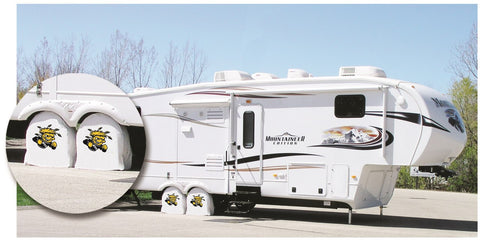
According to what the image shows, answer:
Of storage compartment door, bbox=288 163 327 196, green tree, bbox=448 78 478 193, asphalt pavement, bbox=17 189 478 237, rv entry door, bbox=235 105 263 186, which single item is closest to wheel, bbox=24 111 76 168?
asphalt pavement, bbox=17 189 478 237

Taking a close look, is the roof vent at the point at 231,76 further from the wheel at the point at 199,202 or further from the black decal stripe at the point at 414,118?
the black decal stripe at the point at 414,118

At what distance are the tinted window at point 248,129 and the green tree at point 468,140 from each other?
41.0 feet

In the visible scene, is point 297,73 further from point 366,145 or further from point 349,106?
point 366,145

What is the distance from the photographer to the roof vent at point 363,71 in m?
10.9

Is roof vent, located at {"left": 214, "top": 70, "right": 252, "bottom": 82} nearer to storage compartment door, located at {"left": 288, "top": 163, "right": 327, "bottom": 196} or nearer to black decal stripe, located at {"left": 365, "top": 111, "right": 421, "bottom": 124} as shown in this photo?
storage compartment door, located at {"left": 288, "top": 163, "right": 327, "bottom": 196}

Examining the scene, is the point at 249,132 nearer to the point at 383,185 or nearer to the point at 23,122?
the point at 383,185

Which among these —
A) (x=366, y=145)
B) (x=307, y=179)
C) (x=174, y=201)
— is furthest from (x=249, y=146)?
(x=366, y=145)

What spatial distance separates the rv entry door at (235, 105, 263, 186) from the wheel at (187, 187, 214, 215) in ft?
2.66

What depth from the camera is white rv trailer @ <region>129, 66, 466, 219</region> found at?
1036cm

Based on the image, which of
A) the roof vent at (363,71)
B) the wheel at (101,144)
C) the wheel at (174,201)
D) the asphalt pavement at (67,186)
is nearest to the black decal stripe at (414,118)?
the roof vent at (363,71)

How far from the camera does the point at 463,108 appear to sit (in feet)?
77.9

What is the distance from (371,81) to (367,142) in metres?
1.10

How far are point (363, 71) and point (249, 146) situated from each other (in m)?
2.59
